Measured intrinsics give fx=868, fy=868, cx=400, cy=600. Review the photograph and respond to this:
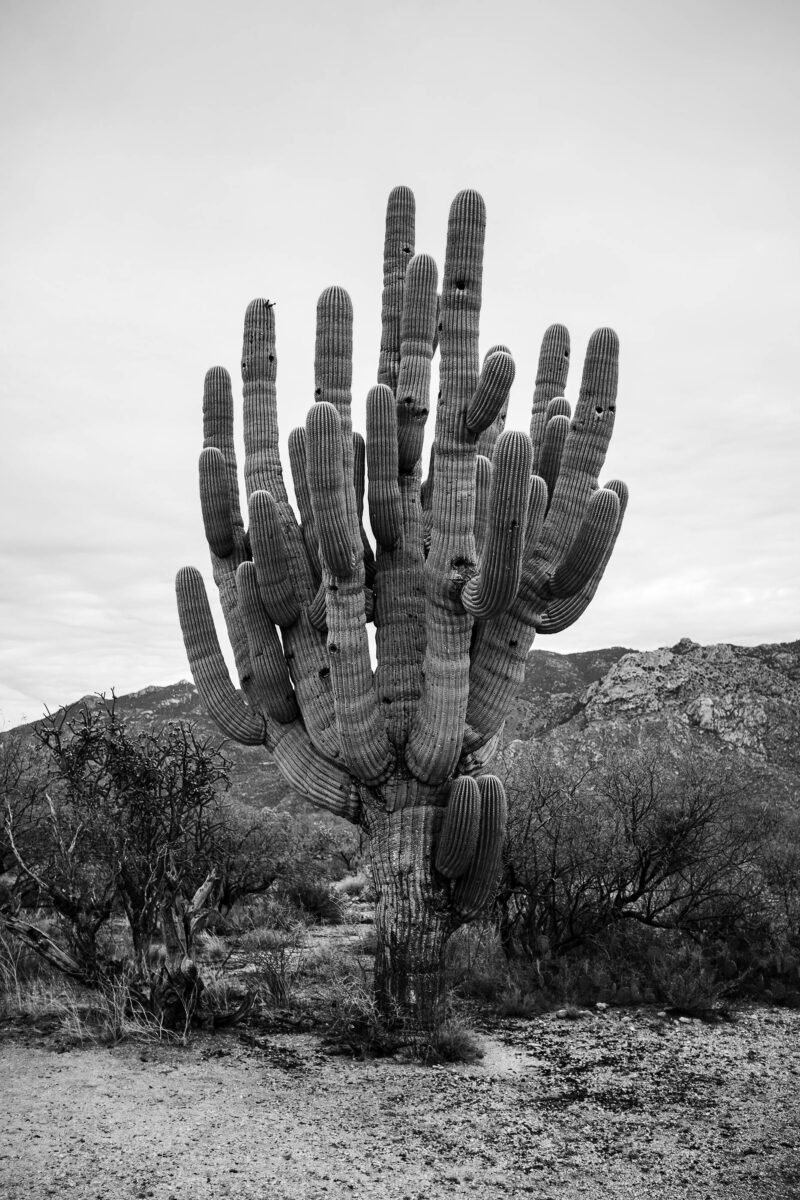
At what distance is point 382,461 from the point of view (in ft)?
26.1

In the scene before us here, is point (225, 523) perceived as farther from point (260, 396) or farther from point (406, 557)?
point (406, 557)

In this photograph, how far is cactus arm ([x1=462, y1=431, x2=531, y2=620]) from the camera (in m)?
6.79

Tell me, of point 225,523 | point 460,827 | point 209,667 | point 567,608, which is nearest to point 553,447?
point 567,608

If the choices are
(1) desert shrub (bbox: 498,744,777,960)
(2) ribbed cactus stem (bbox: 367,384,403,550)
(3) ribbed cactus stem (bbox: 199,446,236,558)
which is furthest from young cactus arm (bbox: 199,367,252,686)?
(1) desert shrub (bbox: 498,744,777,960)

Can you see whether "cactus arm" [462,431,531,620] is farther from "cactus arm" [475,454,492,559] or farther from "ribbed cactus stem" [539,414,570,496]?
"ribbed cactus stem" [539,414,570,496]

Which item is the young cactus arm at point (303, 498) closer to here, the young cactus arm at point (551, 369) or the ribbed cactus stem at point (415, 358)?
the ribbed cactus stem at point (415, 358)

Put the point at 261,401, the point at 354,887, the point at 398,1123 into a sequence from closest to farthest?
the point at 398,1123 → the point at 261,401 → the point at 354,887

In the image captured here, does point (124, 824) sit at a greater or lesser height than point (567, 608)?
lesser

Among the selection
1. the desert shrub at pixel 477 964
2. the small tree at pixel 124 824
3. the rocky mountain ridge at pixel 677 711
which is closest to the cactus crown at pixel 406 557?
the small tree at pixel 124 824

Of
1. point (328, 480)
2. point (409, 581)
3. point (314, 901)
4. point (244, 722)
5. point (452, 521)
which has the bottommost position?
point (314, 901)

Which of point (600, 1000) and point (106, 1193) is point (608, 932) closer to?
point (600, 1000)

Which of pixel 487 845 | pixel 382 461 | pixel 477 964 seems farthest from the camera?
pixel 477 964

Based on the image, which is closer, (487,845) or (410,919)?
(487,845)

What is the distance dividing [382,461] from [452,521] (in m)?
0.91
